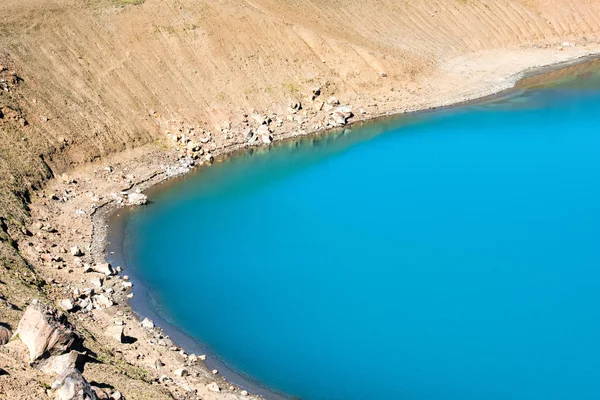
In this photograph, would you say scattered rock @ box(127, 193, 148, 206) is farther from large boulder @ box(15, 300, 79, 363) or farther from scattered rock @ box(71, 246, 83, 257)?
large boulder @ box(15, 300, 79, 363)

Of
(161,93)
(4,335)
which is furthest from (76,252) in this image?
(161,93)

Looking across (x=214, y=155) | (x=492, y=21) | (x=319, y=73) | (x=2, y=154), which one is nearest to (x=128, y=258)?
(x=2, y=154)

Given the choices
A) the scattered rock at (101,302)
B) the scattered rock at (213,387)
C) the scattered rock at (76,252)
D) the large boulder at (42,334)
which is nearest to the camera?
the large boulder at (42,334)

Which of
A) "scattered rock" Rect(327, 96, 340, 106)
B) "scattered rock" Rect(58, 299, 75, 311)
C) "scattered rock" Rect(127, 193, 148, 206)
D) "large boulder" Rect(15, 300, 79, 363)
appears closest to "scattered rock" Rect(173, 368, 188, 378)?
"large boulder" Rect(15, 300, 79, 363)

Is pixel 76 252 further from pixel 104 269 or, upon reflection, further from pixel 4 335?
pixel 4 335

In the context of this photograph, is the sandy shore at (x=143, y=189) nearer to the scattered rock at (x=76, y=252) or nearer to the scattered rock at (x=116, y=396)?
the scattered rock at (x=76, y=252)

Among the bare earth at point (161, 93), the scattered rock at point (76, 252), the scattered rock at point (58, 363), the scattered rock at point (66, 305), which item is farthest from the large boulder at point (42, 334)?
the scattered rock at point (76, 252)

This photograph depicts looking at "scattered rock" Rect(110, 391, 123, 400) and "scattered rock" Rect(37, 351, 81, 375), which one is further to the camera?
"scattered rock" Rect(37, 351, 81, 375)
